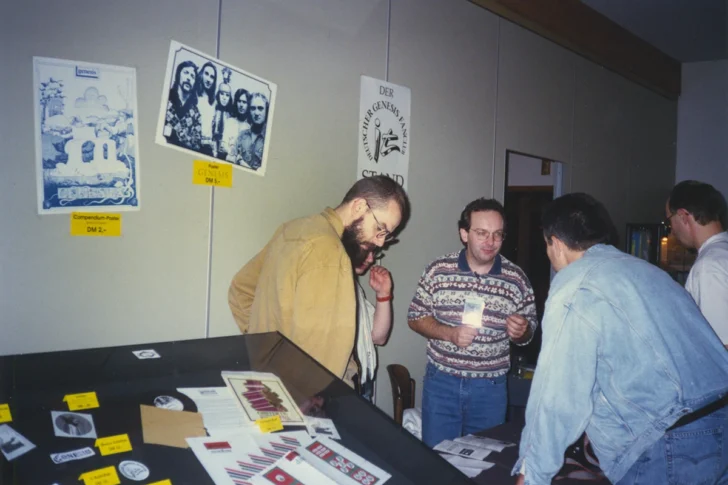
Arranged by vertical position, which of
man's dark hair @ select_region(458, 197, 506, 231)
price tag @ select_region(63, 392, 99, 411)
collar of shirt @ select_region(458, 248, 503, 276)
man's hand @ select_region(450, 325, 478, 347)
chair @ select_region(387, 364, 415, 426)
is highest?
man's dark hair @ select_region(458, 197, 506, 231)

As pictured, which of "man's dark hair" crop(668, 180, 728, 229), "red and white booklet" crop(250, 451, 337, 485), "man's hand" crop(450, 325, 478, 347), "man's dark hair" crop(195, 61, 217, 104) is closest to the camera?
"red and white booklet" crop(250, 451, 337, 485)

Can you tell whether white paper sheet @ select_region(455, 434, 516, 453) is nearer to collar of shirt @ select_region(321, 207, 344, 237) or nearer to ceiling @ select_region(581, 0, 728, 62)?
collar of shirt @ select_region(321, 207, 344, 237)

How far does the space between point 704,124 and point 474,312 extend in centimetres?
544

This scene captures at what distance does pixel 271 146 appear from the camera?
245cm

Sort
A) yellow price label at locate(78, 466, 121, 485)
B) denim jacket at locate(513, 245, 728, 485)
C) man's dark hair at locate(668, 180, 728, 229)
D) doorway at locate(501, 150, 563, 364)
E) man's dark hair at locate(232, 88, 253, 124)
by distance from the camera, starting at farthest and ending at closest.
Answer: doorway at locate(501, 150, 563, 364) < man's dark hair at locate(668, 180, 728, 229) < man's dark hair at locate(232, 88, 253, 124) < denim jacket at locate(513, 245, 728, 485) < yellow price label at locate(78, 466, 121, 485)

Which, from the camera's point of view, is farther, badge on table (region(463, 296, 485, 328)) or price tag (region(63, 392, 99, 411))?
badge on table (region(463, 296, 485, 328))

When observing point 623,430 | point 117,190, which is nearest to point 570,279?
point 623,430

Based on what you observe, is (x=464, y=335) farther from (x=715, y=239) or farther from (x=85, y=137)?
(x=85, y=137)

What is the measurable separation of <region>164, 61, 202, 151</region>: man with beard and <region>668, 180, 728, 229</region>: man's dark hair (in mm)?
2841

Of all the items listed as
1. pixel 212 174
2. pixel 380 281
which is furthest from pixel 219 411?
pixel 380 281

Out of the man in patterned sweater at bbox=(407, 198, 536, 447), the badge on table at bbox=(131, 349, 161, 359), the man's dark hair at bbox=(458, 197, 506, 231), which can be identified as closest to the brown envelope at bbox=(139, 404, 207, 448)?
the badge on table at bbox=(131, 349, 161, 359)

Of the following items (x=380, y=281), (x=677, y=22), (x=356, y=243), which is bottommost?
(x=380, y=281)

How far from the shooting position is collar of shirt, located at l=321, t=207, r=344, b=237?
2.12 metres

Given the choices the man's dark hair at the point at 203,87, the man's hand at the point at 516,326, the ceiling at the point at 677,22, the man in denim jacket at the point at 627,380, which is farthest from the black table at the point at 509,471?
the ceiling at the point at 677,22
